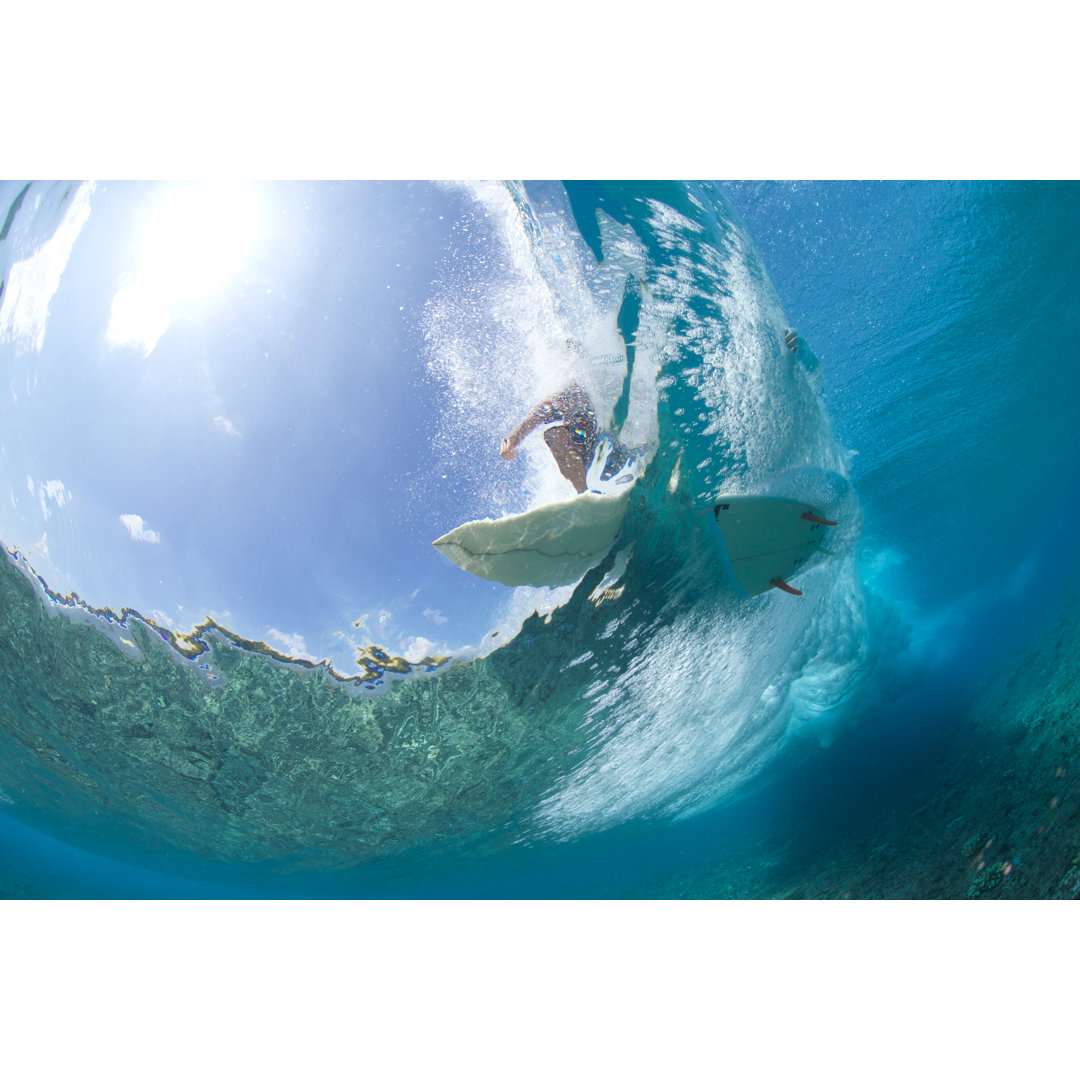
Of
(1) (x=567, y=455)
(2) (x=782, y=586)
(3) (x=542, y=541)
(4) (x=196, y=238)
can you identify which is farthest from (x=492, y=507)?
(2) (x=782, y=586)

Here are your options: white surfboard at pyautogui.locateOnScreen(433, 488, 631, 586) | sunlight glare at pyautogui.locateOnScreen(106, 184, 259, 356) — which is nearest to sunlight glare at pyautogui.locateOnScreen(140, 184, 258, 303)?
sunlight glare at pyautogui.locateOnScreen(106, 184, 259, 356)

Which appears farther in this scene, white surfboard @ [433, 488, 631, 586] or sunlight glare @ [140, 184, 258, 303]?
white surfboard @ [433, 488, 631, 586]

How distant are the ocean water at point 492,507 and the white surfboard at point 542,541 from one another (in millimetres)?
135

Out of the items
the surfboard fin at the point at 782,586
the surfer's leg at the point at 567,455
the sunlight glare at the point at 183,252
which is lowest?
the surfboard fin at the point at 782,586

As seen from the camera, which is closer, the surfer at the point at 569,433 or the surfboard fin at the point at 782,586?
the surfer at the point at 569,433

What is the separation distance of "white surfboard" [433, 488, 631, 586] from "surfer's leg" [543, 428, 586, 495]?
4.1 inches

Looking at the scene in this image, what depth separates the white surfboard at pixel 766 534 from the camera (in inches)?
126

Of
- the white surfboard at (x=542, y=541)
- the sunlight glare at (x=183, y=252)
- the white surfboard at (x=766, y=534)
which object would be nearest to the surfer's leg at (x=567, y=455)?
the white surfboard at (x=542, y=541)

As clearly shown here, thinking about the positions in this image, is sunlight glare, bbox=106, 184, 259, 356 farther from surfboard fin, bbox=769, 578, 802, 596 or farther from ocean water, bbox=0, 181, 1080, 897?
surfboard fin, bbox=769, 578, 802, 596

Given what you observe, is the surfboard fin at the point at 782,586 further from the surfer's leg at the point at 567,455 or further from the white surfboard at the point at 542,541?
the surfer's leg at the point at 567,455

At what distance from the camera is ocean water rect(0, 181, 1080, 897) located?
233 centimetres

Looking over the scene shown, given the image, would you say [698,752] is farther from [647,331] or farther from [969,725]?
[647,331]

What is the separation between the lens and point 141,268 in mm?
2324

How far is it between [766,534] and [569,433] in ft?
5.96
